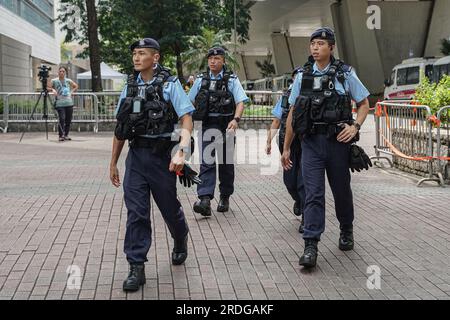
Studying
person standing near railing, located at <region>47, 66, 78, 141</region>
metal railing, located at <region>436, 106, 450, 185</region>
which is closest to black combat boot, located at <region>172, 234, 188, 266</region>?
metal railing, located at <region>436, 106, 450, 185</region>

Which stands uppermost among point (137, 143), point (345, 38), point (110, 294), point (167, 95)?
point (345, 38)

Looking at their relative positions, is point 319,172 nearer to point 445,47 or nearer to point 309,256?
point 309,256

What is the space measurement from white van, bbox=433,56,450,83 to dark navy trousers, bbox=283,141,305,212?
74.0 feet

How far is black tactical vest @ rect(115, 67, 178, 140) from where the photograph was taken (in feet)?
15.4

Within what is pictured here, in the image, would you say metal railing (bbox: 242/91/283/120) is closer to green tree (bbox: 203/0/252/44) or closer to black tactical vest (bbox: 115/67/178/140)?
green tree (bbox: 203/0/252/44)

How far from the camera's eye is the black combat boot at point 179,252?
525cm

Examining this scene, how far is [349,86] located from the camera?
5.37 m

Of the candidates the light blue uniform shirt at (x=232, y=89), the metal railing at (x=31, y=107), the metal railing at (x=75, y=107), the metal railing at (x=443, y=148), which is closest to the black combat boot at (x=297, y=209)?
the light blue uniform shirt at (x=232, y=89)

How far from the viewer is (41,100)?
18.7m

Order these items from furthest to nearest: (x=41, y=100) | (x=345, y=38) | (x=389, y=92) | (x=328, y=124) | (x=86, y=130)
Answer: (x=345, y=38)
(x=389, y=92)
(x=86, y=130)
(x=41, y=100)
(x=328, y=124)

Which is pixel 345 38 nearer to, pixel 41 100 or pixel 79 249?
pixel 41 100

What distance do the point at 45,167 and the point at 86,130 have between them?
28.2 ft

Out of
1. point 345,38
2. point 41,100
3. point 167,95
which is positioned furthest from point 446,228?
point 345,38

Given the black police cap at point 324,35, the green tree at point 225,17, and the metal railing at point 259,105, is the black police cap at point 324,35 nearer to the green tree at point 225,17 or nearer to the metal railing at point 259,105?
the metal railing at point 259,105
